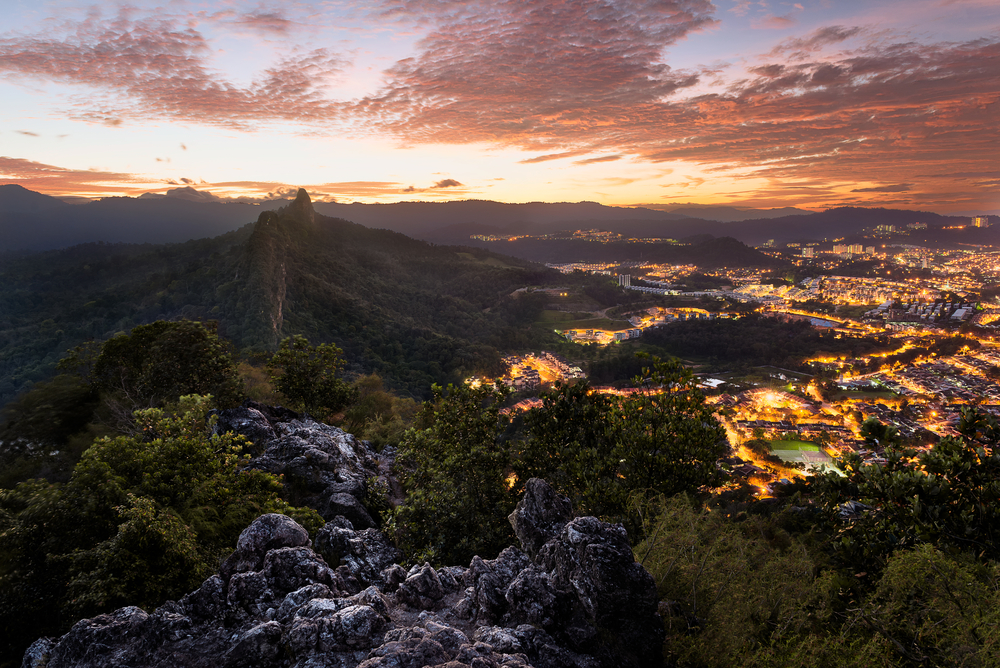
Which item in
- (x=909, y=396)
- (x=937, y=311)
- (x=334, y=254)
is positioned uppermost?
(x=334, y=254)

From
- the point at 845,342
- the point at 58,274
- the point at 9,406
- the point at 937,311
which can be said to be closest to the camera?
the point at 9,406

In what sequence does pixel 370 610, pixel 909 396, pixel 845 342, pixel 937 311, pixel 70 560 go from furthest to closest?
pixel 937 311 → pixel 845 342 → pixel 909 396 → pixel 70 560 → pixel 370 610

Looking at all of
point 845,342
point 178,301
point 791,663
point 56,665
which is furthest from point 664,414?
point 845,342

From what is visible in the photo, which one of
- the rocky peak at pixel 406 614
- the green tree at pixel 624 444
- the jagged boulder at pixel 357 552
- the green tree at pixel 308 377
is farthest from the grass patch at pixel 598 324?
the rocky peak at pixel 406 614

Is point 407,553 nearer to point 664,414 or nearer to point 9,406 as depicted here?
point 664,414

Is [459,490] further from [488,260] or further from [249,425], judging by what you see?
[488,260]

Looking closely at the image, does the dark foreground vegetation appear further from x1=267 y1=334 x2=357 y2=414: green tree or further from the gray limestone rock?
x1=267 y1=334 x2=357 y2=414: green tree

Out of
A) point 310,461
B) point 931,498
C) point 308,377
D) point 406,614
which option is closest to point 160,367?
point 308,377
